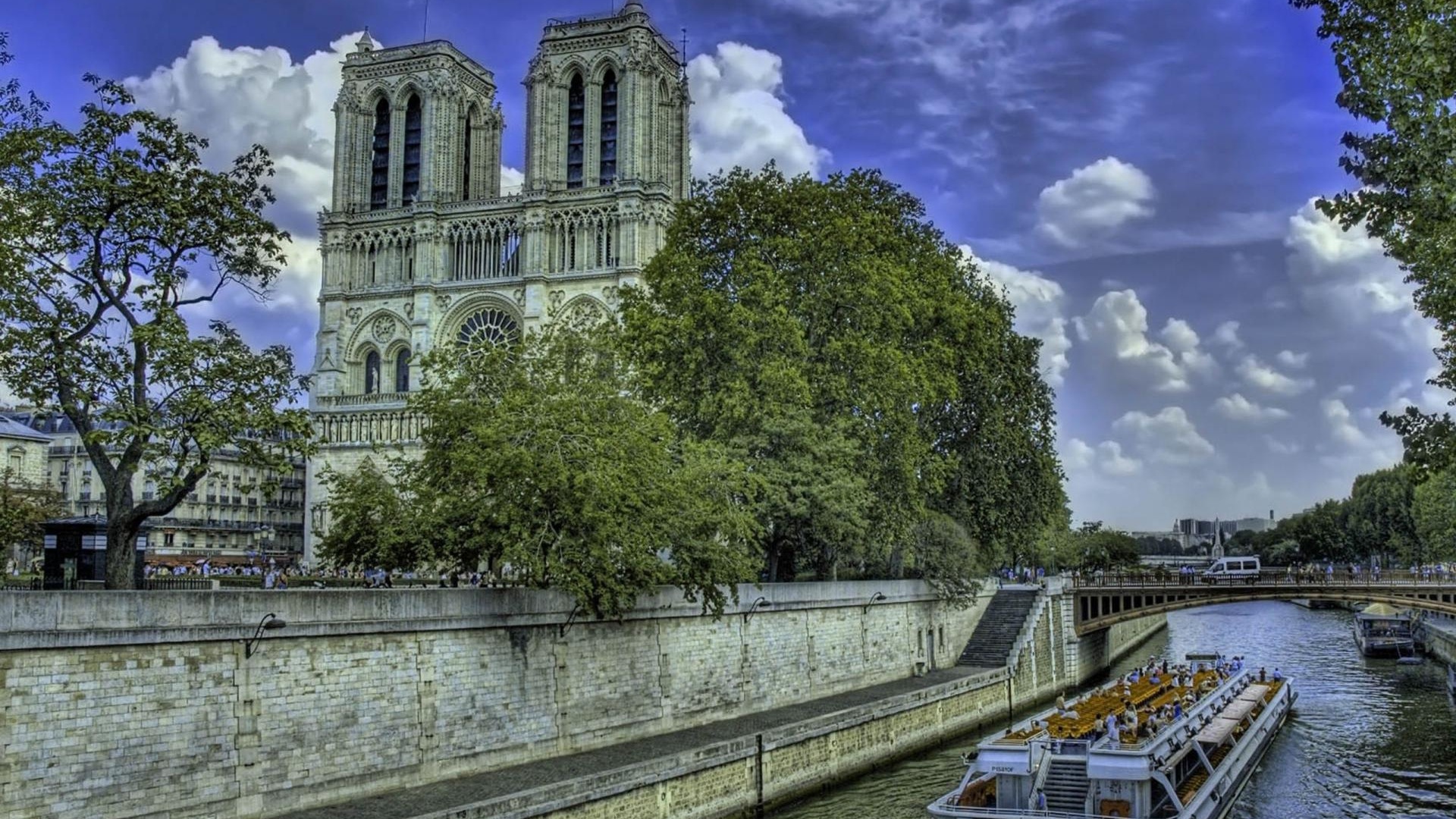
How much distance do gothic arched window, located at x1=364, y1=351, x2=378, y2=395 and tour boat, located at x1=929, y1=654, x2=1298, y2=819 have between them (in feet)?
200

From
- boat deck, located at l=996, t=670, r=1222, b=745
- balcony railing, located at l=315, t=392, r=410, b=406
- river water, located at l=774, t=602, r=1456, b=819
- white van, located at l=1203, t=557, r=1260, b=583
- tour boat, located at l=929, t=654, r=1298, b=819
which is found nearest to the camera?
tour boat, located at l=929, t=654, r=1298, b=819

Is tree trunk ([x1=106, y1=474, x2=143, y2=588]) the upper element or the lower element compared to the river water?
upper

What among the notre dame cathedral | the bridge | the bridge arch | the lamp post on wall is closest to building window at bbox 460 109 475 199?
the notre dame cathedral

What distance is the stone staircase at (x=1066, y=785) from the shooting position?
26688 millimetres

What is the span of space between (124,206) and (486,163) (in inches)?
2765

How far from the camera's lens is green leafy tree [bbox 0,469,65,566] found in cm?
3163

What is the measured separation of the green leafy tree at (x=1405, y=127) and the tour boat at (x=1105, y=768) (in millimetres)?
9495

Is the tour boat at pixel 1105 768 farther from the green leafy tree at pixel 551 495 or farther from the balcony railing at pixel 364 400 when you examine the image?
the balcony railing at pixel 364 400

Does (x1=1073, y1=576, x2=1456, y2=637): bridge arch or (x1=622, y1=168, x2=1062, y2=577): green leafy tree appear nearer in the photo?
(x1=622, y1=168, x2=1062, y2=577): green leafy tree

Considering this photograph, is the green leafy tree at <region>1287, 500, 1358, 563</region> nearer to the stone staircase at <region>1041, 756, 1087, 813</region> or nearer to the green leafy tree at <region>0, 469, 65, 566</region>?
the stone staircase at <region>1041, 756, 1087, 813</region>

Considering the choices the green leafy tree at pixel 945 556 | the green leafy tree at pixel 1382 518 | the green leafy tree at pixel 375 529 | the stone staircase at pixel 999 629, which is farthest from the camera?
the green leafy tree at pixel 1382 518

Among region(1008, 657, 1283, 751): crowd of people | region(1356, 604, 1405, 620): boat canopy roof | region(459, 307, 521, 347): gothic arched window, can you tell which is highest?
region(459, 307, 521, 347): gothic arched window

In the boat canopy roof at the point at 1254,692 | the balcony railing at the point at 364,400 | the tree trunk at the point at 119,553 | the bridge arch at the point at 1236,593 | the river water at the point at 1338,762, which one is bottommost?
the river water at the point at 1338,762

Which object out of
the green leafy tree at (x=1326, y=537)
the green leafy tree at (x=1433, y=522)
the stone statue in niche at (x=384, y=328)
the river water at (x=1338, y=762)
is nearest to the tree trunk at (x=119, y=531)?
the river water at (x=1338, y=762)
